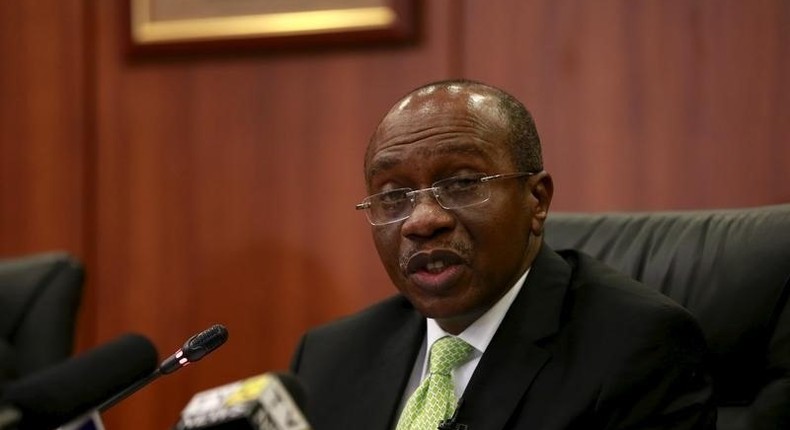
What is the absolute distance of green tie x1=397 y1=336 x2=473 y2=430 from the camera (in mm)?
1765

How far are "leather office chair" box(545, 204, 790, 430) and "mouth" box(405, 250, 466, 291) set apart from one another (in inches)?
16.0

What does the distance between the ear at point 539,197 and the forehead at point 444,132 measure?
0.29 feet

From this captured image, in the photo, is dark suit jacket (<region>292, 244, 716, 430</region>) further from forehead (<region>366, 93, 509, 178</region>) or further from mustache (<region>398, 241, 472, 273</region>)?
forehead (<region>366, 93, 509, 178</region>)

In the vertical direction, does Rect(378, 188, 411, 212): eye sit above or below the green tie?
above

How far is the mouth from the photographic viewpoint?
1.80 meters

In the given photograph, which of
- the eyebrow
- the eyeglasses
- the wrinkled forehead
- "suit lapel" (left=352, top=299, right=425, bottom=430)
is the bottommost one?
"suit lapel" (left=352, top=299, right=425, bottom=430)

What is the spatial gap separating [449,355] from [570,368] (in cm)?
24

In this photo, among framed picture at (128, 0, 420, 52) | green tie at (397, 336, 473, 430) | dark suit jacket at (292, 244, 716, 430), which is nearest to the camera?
dark suit jacket at (292, 244, 716, 430)

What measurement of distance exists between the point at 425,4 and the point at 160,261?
1125 mm

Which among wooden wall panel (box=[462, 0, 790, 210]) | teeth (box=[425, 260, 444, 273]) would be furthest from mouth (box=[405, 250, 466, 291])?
wooden wall panel (box=[462, 0, 790, 210])

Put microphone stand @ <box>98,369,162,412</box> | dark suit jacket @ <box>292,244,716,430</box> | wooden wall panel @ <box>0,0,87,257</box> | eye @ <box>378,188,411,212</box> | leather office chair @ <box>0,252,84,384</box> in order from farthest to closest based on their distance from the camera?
wooden wall panel @ <box>0,0,87,257</box> < leather office chair @ <box>0,252,84,384</box> < eye @ <box>378,188,411,212</box> < dark suit jacket @ <box>292,244,716,430</box> < microphone stand @ <box>98,369,162,412</box>

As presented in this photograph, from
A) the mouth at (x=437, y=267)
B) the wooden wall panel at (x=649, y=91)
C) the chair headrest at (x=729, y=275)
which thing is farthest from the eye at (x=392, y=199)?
the wooden wall panel at (x=649, y=91)

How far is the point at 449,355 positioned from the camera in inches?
72.9

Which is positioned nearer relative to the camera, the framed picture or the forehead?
the forehead
